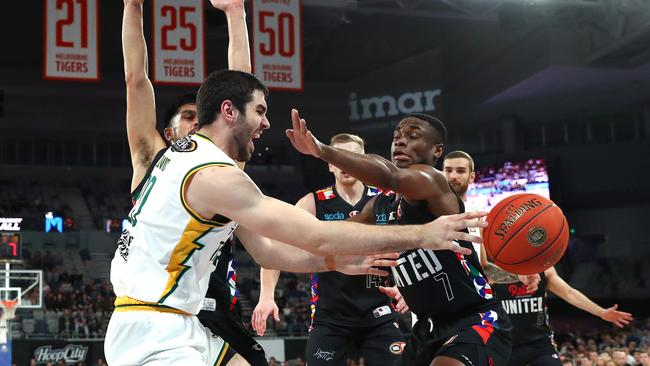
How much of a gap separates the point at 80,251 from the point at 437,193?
84.8 feet

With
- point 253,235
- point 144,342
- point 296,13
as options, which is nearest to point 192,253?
point 144,342

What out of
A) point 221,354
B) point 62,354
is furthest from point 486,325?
point 62,354

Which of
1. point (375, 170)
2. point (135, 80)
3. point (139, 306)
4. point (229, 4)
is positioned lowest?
point (139, 306)

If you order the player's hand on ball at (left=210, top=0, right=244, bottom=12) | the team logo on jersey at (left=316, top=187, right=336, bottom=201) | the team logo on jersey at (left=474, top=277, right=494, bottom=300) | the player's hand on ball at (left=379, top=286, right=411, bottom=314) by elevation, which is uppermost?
the player's hand on ball at (left=210, top=0, right=244, bottom=12)

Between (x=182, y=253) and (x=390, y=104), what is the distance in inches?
998

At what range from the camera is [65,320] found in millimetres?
21516

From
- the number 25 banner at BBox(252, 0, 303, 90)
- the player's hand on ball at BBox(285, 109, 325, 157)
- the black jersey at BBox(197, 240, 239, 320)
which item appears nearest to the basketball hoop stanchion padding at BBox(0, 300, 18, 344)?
the number 25 banner at BBox(252, 0, 303, 90)

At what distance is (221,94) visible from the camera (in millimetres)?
3934

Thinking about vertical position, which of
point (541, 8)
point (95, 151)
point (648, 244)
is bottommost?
point (648, 244)

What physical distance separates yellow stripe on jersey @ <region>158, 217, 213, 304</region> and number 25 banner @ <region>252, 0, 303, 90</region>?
11.9m

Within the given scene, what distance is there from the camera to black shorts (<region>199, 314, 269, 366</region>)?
479cm

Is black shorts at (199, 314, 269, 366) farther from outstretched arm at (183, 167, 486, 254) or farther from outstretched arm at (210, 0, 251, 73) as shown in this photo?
outstretched arm at (210, 0, 251, 73)

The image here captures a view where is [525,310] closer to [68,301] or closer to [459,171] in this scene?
[459,171]

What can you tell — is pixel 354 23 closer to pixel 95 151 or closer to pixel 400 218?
pixel 95 151
